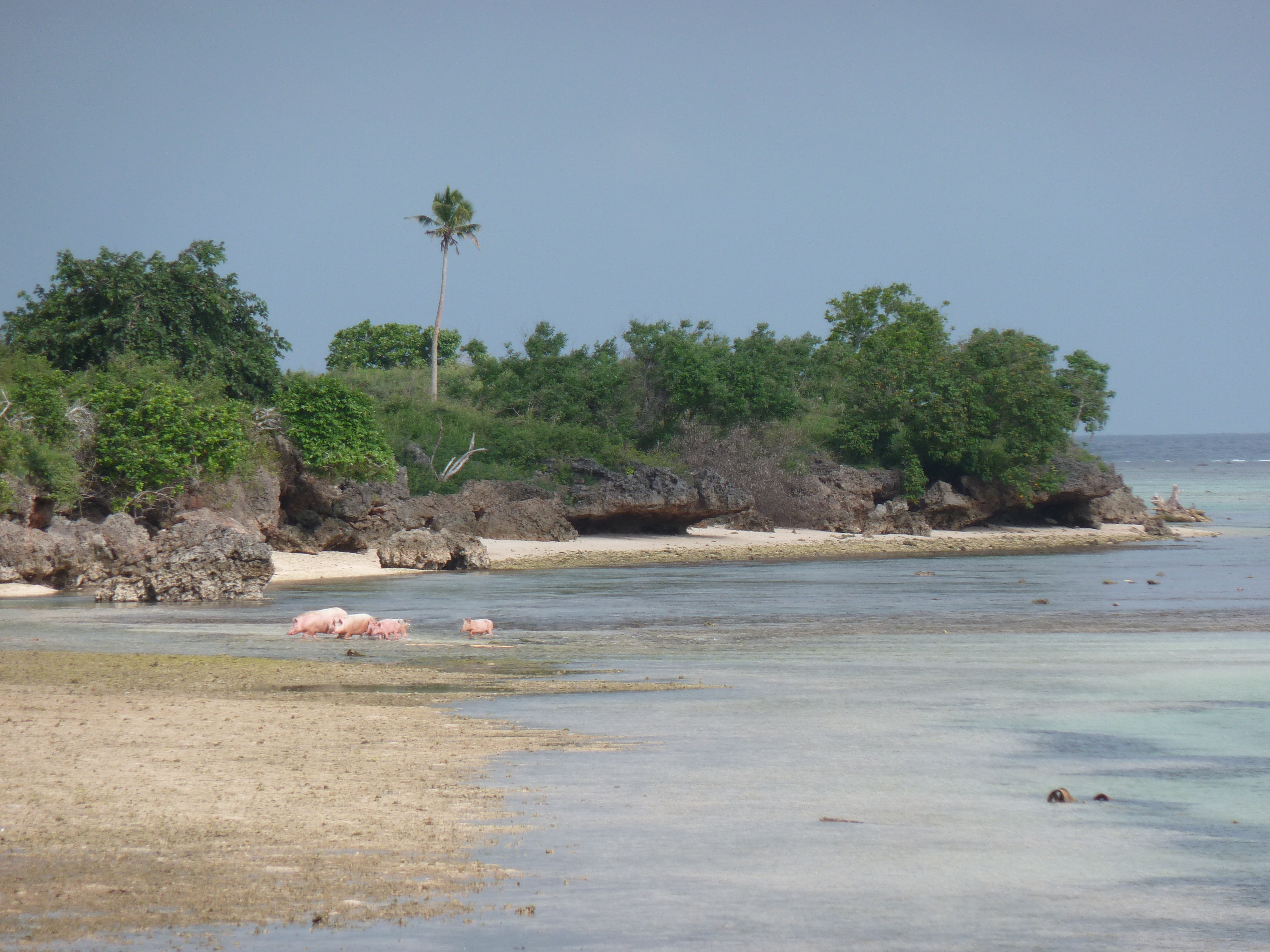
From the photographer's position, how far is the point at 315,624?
13.8 m

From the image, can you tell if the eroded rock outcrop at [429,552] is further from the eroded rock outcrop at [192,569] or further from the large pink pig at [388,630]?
the large pink pig at [388,630]

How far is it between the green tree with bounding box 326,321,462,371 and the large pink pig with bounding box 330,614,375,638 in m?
50.9

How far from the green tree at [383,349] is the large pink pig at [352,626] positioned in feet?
167

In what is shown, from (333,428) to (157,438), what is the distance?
17.3 feet

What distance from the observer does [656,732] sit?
7805 mm

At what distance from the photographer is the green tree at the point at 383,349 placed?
64.8 metres

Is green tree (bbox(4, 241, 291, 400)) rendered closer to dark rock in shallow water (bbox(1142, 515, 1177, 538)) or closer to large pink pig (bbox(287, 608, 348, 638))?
large pink pig (bbox(287, 608, 348, 638))

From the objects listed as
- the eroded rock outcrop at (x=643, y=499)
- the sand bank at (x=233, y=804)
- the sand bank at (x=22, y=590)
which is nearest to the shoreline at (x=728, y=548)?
the eroded rock outcrop at (x=643, y=499)

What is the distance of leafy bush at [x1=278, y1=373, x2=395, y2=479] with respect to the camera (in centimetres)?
2872

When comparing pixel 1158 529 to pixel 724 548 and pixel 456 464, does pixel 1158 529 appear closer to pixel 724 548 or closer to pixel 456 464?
pixel 724 548

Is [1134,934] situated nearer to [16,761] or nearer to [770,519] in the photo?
[16,761]

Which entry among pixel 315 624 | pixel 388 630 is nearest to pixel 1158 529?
pixel 388 630

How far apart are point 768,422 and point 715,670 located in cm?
3556

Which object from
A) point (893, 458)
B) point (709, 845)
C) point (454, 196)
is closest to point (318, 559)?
point (709, 845)
